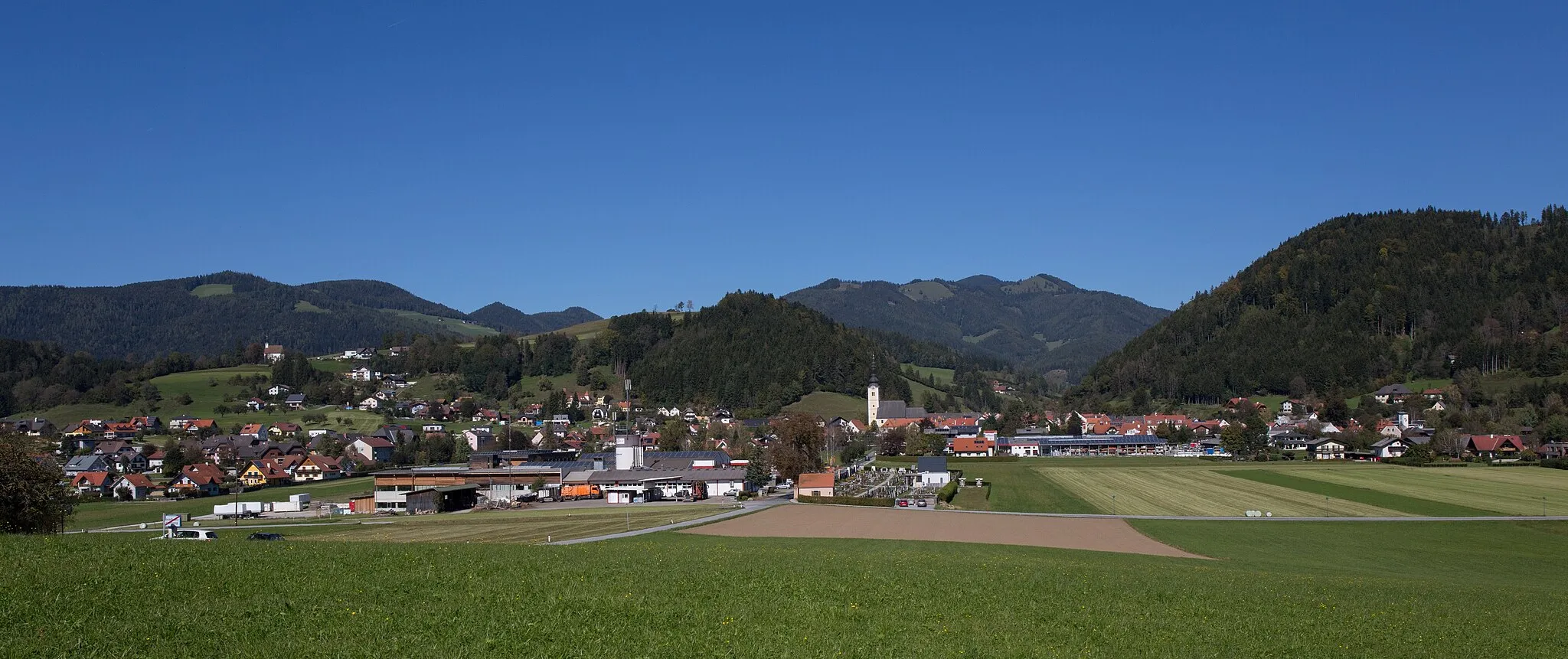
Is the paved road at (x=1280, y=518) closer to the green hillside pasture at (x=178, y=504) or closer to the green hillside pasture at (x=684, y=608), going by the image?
the green hillside pasture at (x=684, y=608)

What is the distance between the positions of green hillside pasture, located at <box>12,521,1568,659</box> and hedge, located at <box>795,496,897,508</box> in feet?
133

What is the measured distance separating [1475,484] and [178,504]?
89.4 meters

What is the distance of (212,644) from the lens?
12.6 m

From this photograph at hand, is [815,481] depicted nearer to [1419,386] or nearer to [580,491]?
[580,491]

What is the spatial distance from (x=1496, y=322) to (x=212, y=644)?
19993 centimetres

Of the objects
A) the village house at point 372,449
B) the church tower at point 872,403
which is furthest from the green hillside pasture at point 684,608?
the church tower at point 872,403

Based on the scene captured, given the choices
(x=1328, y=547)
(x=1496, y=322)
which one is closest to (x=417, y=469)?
(x=1328, y=547)

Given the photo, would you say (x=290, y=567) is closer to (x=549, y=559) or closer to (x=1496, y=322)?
(x=549, y=559)

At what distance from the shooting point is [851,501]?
66.9 metres

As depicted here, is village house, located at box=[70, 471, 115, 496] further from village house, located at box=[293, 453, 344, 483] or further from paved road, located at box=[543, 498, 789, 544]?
paved road, located at box=[543, 498, 789, 544]

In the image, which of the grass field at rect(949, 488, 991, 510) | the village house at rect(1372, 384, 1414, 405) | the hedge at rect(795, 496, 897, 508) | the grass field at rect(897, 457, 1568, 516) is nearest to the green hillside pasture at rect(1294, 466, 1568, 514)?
the grass field at rect(897, 457, 1568, 516)

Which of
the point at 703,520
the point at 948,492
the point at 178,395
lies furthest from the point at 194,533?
the point at 178,395

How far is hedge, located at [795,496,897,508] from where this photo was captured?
6600 cm

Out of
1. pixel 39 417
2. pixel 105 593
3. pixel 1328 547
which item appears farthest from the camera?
pixel 39 417
